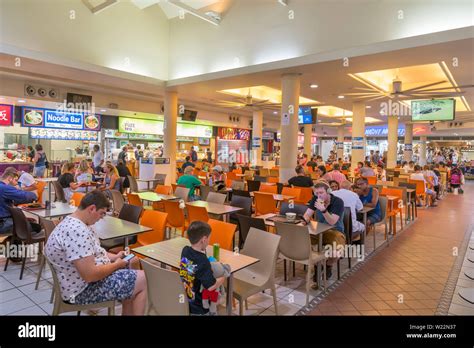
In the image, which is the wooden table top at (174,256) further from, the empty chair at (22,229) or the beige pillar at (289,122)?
the beige pillar at (289,122)

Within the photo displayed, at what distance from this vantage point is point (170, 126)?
29.2 feet

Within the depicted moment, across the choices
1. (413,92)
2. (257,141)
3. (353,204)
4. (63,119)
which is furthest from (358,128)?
(63,119)

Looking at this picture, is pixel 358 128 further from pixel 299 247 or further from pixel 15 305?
pixel 15 305

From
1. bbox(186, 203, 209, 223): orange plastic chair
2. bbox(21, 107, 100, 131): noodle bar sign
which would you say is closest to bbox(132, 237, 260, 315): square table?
bbox(186, 203, 209, 223): orange plastic chair

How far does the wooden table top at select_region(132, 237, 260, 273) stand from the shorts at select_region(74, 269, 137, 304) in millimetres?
224

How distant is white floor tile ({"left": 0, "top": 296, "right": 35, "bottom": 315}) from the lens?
8.51 ft

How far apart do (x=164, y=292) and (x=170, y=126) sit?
7511mm

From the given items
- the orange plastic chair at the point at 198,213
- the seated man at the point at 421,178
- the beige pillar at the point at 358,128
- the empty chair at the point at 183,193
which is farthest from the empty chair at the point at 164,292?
the beige pillar at the point at 358,128

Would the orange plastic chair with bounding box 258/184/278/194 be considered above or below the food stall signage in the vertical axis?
below

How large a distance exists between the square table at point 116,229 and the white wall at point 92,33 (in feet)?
15.4

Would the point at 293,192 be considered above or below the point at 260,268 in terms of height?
above

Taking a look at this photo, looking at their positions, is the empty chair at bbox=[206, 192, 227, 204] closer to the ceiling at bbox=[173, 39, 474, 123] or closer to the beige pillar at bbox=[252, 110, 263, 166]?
the ceiling at bbox=[173, 39, 474, 123]
